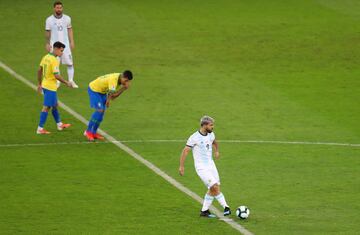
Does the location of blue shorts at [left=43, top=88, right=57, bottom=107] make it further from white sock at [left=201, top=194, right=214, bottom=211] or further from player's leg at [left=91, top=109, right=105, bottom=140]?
white sock at [left=201, top=194, right=214, bottom=211]

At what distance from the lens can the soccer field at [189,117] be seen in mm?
21453

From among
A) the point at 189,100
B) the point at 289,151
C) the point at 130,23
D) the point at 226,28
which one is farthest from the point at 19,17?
the point at 289,151

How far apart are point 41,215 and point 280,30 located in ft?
65.0

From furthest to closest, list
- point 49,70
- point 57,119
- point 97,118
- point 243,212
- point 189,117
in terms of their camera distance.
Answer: point 189,117
point 57,119
point 49,70
point 97,118
point 243,212

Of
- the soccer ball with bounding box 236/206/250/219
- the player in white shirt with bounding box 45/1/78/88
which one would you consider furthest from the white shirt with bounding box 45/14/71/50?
the soccer ball with bounding box 236/206/250/219

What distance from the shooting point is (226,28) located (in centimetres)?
3953

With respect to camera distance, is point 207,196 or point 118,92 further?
point 118,92

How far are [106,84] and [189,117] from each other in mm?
3656

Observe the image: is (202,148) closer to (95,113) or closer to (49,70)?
(95,113)

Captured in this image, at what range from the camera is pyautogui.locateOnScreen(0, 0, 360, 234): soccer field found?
70.4 ft

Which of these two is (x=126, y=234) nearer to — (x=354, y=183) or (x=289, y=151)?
(x=354, y=183)

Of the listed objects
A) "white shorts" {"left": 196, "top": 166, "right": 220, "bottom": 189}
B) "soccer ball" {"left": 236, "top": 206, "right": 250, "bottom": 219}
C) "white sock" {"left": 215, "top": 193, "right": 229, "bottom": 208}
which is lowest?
"soccer ball" {"left": 236, "top": 206, "right": 250, "bottom": 219}

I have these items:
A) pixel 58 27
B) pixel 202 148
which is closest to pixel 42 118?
pixel 58 27

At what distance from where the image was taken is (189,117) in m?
30.0
